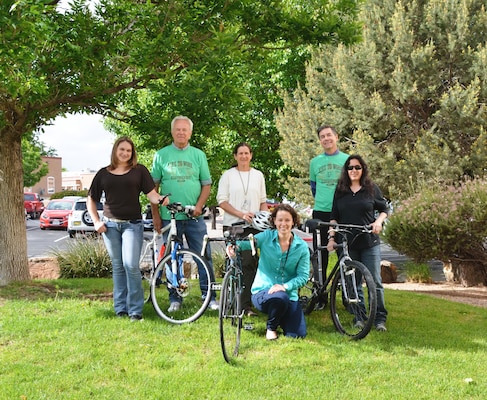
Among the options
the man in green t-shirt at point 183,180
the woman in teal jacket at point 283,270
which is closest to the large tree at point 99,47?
the man in green t-shirt at point 183,180

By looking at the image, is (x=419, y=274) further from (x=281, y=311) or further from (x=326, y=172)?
(x=281, y=311)

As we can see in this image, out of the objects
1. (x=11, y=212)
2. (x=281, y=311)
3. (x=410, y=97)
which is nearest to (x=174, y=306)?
(x=281, y=311)

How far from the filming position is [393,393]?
420 cm

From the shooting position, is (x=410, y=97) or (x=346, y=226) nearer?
(x=346, y=226)

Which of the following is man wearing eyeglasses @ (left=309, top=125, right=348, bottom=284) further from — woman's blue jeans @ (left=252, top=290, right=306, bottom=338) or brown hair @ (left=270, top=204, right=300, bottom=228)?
woman's blue jeans @ (left=252, top=290, right=306, bottom=338)

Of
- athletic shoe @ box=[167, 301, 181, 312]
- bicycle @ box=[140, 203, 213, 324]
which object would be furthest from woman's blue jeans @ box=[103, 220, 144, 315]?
athletic shoe @ box=[167, 301, 181, 312]

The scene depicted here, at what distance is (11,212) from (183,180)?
3.53 m

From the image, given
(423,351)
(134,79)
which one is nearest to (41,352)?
(423,351)

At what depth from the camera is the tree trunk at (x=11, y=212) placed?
834 cm

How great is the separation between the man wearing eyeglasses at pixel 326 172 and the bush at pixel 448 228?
6889 millimetres

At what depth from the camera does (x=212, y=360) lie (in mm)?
4797

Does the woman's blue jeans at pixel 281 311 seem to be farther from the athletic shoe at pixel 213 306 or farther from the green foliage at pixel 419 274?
A: the green foliage at pixel 419 274

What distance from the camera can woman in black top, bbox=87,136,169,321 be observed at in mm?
5883

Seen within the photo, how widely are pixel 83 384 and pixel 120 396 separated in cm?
39
